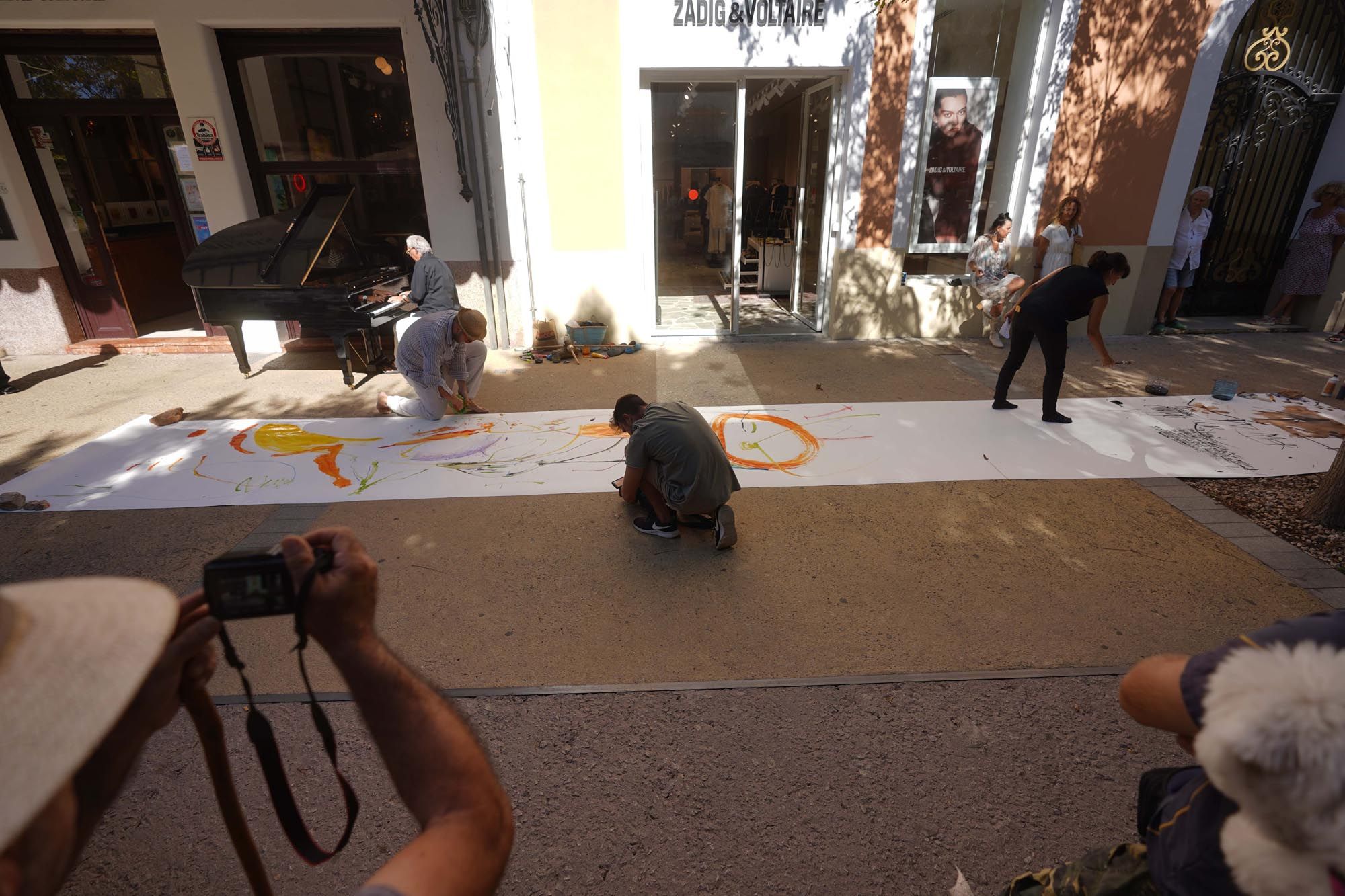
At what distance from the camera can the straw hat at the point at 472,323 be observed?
5.19 meters

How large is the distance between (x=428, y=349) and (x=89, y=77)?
639 cm

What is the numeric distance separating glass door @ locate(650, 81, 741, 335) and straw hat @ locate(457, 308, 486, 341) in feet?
11.8

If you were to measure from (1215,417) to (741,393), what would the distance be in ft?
13.8

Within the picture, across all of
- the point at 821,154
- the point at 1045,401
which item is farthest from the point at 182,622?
the point at 821,154

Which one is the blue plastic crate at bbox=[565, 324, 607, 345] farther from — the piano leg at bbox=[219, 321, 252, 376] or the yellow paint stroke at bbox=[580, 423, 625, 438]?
the piano leg at bbox=[219, 321, 252, 376]

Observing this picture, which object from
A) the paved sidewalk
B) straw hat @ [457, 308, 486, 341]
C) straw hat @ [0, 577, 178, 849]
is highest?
straw hat @ [0, 577, 178, 849]

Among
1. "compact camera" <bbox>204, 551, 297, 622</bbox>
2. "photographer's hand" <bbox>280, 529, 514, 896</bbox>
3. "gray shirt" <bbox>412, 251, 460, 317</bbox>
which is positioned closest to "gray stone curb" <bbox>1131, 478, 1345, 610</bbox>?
"photographer's hand" <bbox>280, 529, 514, 896</bbox>

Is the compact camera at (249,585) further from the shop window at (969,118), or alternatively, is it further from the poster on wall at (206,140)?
the poster on wall at (206,140)

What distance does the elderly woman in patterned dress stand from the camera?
318 inches

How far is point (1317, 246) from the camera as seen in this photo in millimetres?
8273

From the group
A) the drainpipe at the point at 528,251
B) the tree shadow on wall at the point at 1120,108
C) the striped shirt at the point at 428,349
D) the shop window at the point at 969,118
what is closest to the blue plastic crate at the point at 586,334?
the drainpipe at the point at 528,251

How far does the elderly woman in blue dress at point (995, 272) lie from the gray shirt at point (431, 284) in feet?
20.4

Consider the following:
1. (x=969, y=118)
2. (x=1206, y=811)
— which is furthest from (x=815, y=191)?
(x=1206, y=811)

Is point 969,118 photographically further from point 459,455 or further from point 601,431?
point 459,455
